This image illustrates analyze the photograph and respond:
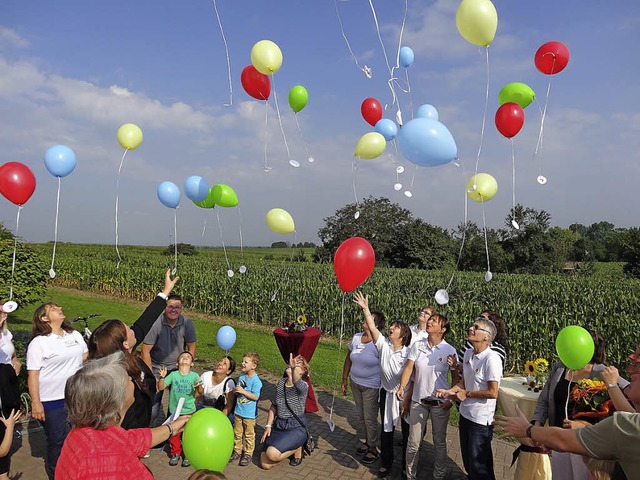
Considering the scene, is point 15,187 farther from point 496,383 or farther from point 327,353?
point 327,353

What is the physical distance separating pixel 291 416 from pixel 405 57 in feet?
20.2

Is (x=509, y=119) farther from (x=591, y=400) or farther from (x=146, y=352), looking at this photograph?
(x=146, y=352)

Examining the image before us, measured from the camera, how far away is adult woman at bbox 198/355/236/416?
5.22 metres

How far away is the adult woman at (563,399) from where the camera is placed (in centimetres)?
354

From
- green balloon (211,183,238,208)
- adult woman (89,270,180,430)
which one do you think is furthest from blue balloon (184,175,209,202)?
adult woman (89,270,180,430)

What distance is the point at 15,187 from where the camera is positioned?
5543mm

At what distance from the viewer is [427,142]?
4969mm

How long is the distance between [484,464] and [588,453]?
2394 millimetres

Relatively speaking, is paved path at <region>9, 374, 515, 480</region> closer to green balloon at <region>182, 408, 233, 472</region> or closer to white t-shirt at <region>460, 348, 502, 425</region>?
white t-shirt at <region>460, 348, 502, 425</region>

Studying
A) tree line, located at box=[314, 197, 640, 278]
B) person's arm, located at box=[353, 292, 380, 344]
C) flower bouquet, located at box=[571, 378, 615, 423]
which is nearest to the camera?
flower bouquet, located at box=[571, 378, 615, 423]

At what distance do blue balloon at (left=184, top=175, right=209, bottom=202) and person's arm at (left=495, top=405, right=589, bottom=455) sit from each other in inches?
236

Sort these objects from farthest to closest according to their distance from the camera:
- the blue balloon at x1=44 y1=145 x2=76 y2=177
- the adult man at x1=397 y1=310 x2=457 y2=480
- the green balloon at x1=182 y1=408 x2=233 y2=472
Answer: the blue balloon at x1=44 y1=145 x2=76 y2=177
the adult man at x1=397 y1=310 x2=457 y2=480
the green balloon at x1=182 y1=408 x2=233 y2=472

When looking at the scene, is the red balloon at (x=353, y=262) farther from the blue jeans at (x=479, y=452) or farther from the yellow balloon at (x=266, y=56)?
the yellow balloon at (x=266, y=56)

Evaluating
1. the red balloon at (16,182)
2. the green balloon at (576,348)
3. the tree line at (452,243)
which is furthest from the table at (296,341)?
the tree line at (452,243)
